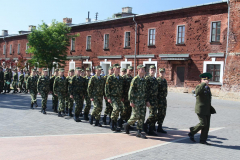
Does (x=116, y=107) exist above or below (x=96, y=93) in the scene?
below

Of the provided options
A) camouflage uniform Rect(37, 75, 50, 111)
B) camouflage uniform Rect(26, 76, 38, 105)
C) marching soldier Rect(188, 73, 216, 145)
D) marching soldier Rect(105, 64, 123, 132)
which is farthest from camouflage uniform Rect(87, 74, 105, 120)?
camouflage uniform Rect(26, 76, 38, 105)

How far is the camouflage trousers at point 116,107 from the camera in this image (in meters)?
8.71

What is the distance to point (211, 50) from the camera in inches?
931

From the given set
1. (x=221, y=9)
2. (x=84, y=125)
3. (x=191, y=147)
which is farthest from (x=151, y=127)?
(x=221, y=9)

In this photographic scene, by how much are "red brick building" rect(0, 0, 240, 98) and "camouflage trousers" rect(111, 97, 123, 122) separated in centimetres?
1505

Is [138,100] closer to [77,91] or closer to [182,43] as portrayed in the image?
[77,91]

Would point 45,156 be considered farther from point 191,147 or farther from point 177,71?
point 177,71

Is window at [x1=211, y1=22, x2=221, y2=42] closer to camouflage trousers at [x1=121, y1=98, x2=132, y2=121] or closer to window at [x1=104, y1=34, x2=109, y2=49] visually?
window at [x1=104, y1=34, x2=109, y2=49]

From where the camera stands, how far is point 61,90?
38.0ft

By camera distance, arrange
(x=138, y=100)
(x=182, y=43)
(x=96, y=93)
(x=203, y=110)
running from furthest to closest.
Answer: (x=182, y=43) → (x=96, y=93) → (x=138, y=100) → (x=203, y=110)

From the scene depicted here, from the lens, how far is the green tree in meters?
28.5

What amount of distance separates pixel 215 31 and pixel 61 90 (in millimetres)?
16197

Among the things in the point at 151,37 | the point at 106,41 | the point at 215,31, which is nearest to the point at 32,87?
the point at 215,31

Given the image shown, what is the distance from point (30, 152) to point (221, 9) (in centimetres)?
2086
